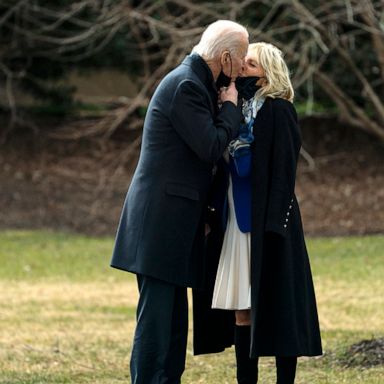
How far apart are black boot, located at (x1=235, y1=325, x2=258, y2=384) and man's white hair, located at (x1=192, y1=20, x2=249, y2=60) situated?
127 centimetres

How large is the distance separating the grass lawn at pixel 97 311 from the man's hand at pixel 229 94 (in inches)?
74.4

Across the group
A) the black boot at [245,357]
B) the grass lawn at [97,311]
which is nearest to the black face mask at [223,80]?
the black boot at [245,357]

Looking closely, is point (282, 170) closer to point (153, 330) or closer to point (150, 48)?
point (153, 330)

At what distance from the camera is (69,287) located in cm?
1272

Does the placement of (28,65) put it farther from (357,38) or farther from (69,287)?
(69,287)

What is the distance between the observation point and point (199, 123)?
5.55 m

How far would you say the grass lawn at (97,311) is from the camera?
7.55 m

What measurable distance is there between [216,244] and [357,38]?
47.5 ft

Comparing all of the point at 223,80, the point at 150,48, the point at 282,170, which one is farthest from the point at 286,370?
the point at 150,48

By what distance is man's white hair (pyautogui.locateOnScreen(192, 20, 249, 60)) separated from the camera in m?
5.61

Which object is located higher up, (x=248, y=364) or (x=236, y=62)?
(x=236, y=62)

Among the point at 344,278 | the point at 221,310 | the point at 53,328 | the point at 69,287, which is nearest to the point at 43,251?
the point at 69,287

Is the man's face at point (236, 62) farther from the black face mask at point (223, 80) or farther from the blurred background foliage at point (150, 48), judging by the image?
the blurred background foliage at point (150, 48)

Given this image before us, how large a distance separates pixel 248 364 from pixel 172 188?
935mm
